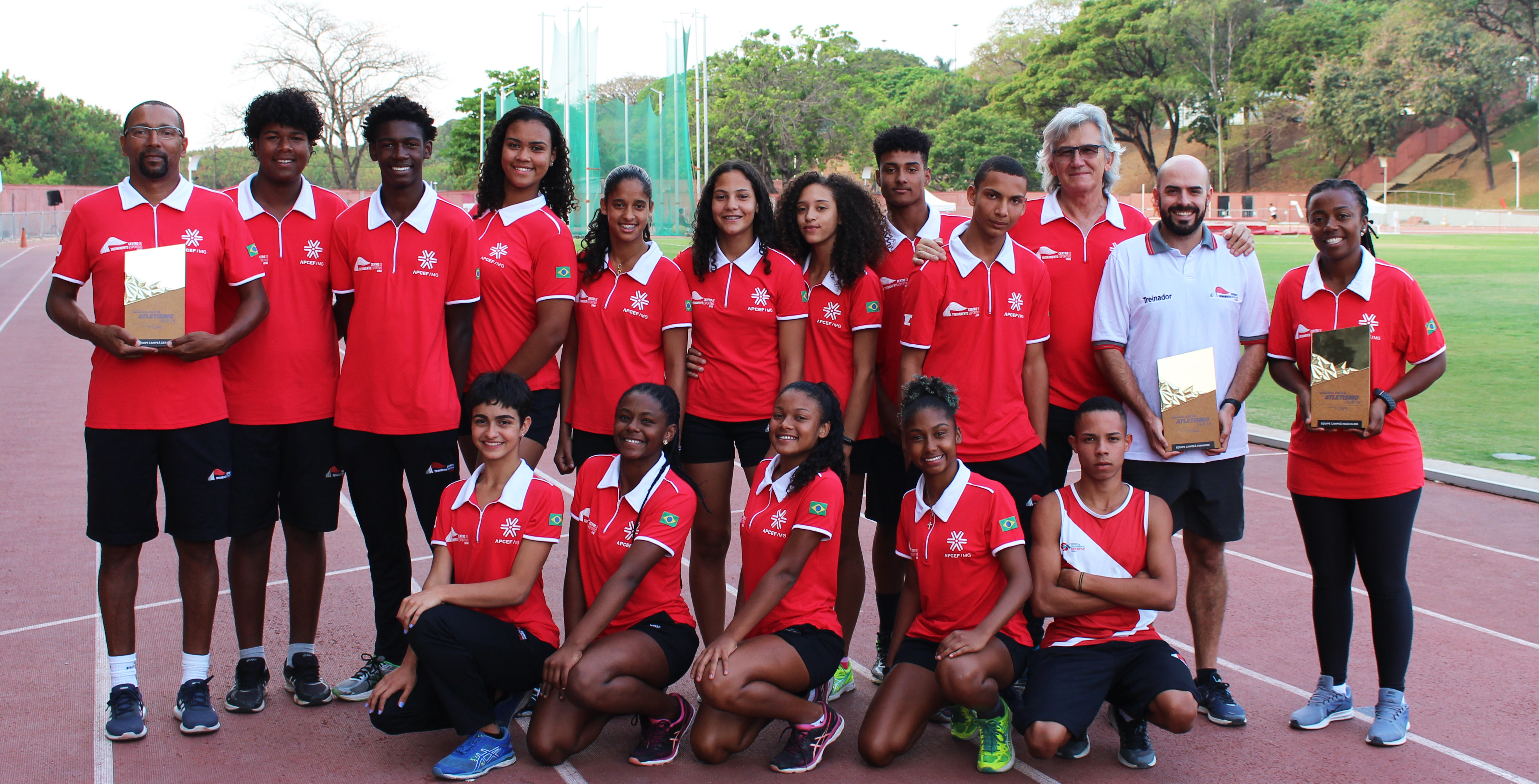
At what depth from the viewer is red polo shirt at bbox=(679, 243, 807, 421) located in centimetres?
437

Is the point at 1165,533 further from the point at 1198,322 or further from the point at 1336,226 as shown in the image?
the point at 1336,226

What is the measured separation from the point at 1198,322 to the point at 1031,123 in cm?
5966

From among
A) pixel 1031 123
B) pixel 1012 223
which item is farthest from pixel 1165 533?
pixel 1031 123

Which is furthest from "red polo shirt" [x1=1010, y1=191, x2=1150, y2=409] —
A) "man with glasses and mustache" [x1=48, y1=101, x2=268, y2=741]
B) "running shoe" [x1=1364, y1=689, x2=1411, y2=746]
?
"man with glasses and mustache" [x1=48, y1=101, x2=268, y2=741]

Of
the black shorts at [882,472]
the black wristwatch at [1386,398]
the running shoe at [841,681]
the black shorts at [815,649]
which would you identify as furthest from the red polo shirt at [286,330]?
the black wristwatch at [1386,398]

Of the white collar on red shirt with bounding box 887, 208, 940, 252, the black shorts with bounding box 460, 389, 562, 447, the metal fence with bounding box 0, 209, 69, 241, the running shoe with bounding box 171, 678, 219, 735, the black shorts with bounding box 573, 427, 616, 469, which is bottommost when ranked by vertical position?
the running shoe with bounding box 171, 678, 219, 735

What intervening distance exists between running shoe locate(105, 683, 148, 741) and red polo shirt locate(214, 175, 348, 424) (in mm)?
997

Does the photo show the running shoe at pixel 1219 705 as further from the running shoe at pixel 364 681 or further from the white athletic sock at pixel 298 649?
the white athletic sock at pixel 298 649

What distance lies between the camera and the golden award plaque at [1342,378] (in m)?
3.98

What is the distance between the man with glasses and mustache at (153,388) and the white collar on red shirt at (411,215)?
447 millimetres

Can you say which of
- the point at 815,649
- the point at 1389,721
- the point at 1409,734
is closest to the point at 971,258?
the point at 815,649

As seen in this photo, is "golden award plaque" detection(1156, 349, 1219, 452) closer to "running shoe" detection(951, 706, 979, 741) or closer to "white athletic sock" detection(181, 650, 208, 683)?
"running shoe" detection(951, 706, 979, 741)

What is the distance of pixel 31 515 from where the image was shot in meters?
7.41

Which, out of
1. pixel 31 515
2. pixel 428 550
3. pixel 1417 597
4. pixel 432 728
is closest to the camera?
Result: pixel 432 728
